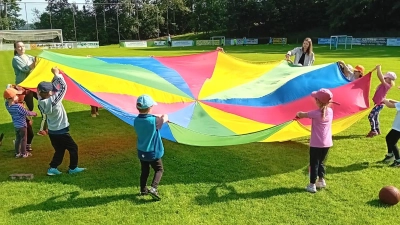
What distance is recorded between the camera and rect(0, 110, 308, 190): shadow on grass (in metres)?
4.42

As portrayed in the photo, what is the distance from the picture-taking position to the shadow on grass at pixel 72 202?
371 centimetres

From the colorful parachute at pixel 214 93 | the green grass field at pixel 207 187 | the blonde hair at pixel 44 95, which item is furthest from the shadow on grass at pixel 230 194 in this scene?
the blonde hair at pixel 44 95

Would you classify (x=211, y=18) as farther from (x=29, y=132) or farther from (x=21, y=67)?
(x=29, y=132)

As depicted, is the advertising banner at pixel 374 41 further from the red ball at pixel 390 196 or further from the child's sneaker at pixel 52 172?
the child's sneaker at pixel 52 172

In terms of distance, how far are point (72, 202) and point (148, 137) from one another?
104 cm

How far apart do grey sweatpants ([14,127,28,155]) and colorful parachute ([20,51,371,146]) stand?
69cm

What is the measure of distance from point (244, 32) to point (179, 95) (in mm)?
42850

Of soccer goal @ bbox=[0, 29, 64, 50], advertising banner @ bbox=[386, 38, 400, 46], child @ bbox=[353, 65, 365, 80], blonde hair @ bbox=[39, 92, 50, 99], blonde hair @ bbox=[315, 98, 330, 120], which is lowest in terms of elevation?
blonde hair @ bbox=[315, 98, 330, 120]

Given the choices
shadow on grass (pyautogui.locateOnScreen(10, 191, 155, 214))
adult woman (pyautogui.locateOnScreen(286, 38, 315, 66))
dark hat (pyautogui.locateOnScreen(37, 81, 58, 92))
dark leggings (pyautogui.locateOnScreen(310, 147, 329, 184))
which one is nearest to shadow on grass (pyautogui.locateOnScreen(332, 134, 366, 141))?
adult woman (pyautogui.locateOnScreen(286, 38, 315, 66))

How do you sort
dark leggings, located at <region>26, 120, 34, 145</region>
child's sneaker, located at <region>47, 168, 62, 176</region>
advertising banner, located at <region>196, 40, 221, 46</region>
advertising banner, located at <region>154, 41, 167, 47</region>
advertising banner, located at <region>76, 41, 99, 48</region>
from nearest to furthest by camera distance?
child's sneaker, located at <region>47, 168, 62, 176</region>, dark leggings, located at <region>26, 120, 34, 145</region>, advertising banner, located at <region>76, 41, 99, 48</region>, advertising banner, located at <region>196, 40, 221, 46</region>, advertising banner, located at <region>154, 41, 167, 47</region>

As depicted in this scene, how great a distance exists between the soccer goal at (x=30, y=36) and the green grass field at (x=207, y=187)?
38.1m

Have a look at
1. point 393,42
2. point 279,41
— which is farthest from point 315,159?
point 279,41

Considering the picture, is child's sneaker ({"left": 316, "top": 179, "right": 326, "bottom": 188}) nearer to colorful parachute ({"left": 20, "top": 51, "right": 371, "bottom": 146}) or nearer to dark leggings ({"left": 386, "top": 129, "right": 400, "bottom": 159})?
colorful parachute ({"left": 20, "top": 51, "right": 371, "bottom": 146})

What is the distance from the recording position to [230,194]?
3979 millimetres
